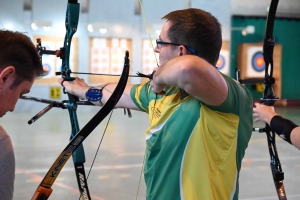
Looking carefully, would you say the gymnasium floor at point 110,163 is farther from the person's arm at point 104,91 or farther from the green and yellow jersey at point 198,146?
the green and yellow jersey at point 198,146

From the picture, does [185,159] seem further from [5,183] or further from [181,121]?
[5,183]

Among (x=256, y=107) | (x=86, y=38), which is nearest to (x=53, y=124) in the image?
(x=86, y=38)

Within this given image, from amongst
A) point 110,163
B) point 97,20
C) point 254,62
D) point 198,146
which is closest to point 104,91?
point 198,146

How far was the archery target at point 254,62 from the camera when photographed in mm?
8680

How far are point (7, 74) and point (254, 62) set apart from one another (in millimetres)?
8397

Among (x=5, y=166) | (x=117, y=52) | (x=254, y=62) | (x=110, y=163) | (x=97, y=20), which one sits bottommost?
(x=110, y=163)

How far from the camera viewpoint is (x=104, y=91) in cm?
153

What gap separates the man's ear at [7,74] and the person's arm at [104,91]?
0.66 m

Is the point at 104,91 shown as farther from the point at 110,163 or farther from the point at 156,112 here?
the point at 110,163

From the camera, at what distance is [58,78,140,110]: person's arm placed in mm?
1398

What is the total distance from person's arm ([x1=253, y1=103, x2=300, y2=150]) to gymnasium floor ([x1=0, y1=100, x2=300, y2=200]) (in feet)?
3.88

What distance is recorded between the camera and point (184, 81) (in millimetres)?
939

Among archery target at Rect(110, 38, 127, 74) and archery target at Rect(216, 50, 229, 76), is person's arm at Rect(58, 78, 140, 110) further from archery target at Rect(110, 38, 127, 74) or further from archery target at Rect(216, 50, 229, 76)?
archery target at Rect(216, 50, 229, 76)

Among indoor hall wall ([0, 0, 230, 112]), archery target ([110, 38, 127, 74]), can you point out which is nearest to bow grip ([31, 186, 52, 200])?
indoor hall wall ([0, 0, 230, 112])
